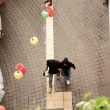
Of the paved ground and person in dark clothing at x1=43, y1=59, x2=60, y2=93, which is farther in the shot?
the paved ground

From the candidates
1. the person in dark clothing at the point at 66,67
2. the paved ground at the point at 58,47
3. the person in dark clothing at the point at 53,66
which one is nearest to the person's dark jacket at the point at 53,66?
the person in dark clothing at the point at 53,66

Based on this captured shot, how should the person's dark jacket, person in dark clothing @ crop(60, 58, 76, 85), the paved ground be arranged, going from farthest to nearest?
the paved ground
person in dark clothing @ crop(60, 58, 76, 85)
the person's dark jacket

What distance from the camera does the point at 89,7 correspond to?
1166 cm

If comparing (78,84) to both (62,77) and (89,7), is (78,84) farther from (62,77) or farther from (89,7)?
(89,7)

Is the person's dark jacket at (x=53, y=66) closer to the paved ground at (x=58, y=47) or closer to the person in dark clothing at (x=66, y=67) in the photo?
the person in dark clothing at (x=66, y=67)

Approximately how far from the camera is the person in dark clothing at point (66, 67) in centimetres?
905

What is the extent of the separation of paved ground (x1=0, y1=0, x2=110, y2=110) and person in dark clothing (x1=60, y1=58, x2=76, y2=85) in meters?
0.42

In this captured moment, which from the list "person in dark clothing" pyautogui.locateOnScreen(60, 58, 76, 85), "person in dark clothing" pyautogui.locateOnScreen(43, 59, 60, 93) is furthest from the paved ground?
"person in dark clothing" pyautogui.locateOnScreen(43, 59, 60, 93)

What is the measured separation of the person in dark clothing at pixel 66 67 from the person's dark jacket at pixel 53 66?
9.0 inches

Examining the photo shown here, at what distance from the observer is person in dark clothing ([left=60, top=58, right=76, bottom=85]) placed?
9052mm

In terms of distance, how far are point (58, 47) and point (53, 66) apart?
72.3 inches

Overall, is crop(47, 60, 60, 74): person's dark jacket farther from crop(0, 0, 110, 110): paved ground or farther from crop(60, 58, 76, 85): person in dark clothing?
crop(0, 0, 110, 110): paved ground

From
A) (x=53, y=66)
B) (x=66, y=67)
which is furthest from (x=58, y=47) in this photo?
(x=53, y=66)

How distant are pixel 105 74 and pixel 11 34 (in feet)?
13.4
